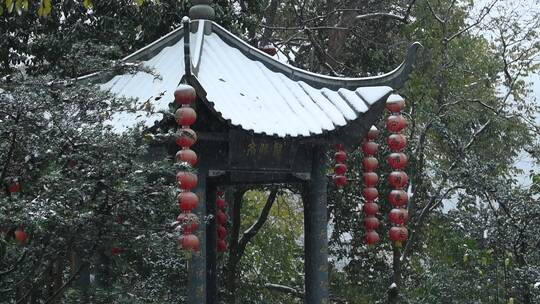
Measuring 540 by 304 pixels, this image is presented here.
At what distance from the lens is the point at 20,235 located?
3.81 metres

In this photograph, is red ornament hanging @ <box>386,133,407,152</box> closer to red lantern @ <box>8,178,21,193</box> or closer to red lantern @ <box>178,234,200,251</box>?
red lantern @ <box>178,234,200,251</box>

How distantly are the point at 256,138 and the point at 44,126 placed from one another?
1.70 meters

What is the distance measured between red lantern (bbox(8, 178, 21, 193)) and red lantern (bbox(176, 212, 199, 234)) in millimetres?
840

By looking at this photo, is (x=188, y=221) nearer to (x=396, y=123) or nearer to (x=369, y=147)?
(x=396, y=123)

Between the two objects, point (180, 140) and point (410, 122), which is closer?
point (180, 140)

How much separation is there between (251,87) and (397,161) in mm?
1217

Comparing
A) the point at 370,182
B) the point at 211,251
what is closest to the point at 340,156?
the point at 370,182

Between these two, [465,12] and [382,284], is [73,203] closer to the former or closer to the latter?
[382,284]

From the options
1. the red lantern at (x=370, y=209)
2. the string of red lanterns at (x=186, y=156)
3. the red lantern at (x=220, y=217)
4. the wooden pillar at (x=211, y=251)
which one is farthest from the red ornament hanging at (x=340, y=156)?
the string of red lanterns at (x=186, y=156)

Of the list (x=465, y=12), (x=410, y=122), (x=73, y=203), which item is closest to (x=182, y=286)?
(x=73, y=203)

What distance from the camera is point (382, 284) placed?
8.92 metres

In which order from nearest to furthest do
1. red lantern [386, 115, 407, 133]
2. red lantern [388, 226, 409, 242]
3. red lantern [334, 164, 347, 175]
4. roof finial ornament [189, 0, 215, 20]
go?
red lantern [386, 115, 407, 133] < red lantern [388, 226, 409, 242] < roof finial ornament [189, 0, 215, 20] < red lantern [334, 164, 347, 175]

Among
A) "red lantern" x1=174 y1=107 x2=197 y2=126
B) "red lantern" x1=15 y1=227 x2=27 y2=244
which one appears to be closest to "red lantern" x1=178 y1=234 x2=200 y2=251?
"red lantern" x1=174 y1=107 x2=197 y2=126

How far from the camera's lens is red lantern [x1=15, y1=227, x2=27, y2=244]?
149 inches
